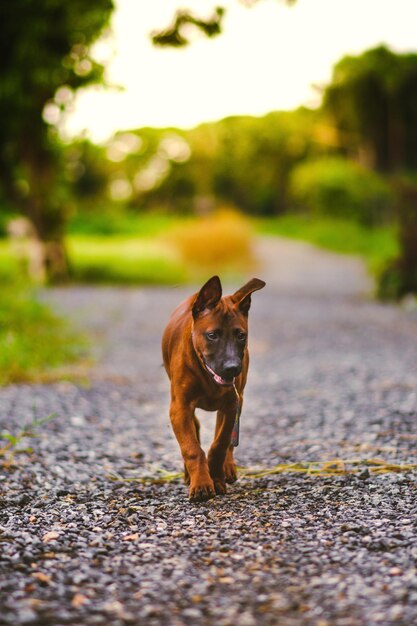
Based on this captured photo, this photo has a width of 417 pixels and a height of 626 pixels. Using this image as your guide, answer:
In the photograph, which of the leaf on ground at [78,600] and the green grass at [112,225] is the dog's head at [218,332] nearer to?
the leaf on ground at [78,600]

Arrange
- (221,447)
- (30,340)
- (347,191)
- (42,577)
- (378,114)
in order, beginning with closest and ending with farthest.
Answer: (42,577) < (221,447) < (30,340) < (347,191) < (378,114)

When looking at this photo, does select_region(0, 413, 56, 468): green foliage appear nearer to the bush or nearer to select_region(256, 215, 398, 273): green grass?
select_region(256, 215, 398, 273): green grass

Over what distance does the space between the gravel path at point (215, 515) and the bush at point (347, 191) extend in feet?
88.8

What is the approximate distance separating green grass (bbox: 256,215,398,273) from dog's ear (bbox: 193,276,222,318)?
18.2m

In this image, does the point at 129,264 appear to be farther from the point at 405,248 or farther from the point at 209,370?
the point at 209,370

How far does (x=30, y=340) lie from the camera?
8.83 metres

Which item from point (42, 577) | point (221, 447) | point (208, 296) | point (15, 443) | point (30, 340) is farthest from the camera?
point (30, 340)

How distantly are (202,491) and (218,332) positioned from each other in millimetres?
744

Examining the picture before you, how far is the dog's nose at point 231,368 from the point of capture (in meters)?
3.24

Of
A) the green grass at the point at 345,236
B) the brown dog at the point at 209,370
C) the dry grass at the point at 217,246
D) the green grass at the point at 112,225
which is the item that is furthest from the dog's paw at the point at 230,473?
the green grass at the point at 112,225

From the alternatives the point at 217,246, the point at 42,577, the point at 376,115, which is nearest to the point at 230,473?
the point at 42,577

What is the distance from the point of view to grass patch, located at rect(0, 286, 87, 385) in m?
→ 7.49

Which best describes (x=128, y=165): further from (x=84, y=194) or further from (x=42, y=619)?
(x=42, y=619)

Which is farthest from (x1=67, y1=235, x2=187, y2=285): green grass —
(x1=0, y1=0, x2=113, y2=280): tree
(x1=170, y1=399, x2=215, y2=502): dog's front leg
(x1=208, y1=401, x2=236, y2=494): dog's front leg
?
(x1=170, y1=399, x2=215, y2=502): dog's front leg
